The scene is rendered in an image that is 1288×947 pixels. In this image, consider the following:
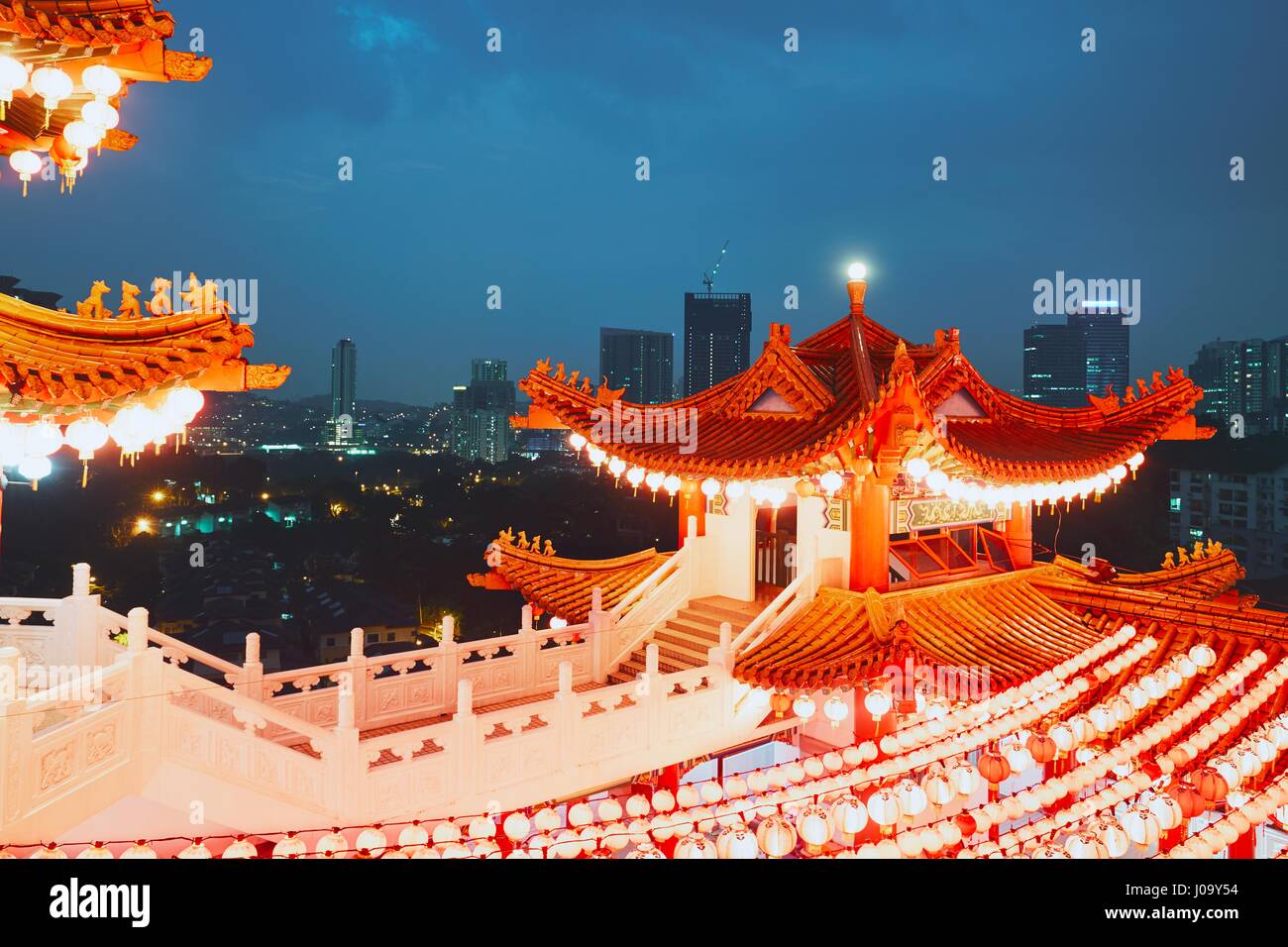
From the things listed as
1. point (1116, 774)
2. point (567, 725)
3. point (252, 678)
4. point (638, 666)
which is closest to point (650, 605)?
point (638, 666)

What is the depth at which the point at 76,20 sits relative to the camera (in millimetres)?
5445

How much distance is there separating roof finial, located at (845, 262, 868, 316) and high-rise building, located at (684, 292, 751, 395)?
4237 cm

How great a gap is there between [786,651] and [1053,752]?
2.66 m

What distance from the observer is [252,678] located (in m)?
7.98

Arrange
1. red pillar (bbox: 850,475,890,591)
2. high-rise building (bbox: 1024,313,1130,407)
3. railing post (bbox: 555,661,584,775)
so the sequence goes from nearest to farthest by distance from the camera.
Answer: railing post (bbox: 555,661,584,775), red pillar (bbox: 850,475,890,591), high-rise building (bbox: 1024,313,1130,407)

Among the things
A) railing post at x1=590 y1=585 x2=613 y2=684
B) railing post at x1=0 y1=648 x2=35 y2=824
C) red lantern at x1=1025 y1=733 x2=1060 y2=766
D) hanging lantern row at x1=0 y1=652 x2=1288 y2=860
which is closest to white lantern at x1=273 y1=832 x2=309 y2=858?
hanging lantern row at x1=0 y1=652 x2=1288 y2=860

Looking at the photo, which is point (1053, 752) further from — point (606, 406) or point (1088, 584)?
point (606, 406)

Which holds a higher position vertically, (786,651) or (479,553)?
(786,651)

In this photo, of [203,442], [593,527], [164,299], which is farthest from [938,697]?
[203,442]

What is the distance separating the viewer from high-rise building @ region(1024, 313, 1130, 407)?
152 feet

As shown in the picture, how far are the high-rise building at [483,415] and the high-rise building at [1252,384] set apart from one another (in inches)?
2175

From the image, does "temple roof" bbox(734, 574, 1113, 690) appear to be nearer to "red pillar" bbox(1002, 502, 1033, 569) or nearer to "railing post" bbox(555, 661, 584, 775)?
"red pillar" bbox(1002, 502, 1033, 569)

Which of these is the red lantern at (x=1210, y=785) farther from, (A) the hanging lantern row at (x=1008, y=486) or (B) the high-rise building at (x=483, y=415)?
(B) the high-rise building at (x=483, y=415)

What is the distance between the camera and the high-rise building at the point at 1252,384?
57.4m
